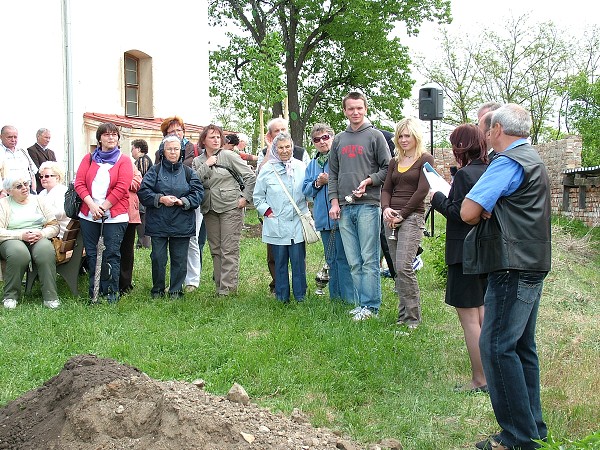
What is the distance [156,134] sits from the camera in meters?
17.8

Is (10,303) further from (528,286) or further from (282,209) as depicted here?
(528,286)

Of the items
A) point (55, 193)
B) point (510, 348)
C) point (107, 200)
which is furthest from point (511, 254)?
point (55, 193)

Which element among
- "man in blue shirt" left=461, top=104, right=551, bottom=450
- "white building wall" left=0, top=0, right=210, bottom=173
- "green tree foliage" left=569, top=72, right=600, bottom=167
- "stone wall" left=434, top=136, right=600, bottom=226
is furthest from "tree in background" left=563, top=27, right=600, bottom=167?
"man in blue shirt" left=461, top=104, right=551, bottom=450

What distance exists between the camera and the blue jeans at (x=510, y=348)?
426 cm

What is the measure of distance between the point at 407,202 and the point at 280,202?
1666 millimetres

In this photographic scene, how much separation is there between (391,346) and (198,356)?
166 centimetres

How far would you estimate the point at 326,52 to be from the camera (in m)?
34.9

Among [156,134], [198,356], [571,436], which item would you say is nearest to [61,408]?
[198,356]

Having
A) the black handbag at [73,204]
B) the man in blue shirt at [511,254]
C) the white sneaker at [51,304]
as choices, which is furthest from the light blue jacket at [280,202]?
the man in blue shirt at [511,254]

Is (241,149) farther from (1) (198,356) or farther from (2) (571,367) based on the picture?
(2) (571,367)

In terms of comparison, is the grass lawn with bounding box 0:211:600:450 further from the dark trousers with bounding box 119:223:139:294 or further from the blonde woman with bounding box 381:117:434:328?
the blonde woman with bounding box 381:117:434:328

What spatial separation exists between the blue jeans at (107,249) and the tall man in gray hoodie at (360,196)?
2503 mm

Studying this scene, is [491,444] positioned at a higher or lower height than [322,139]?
lower

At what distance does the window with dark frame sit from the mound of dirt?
14.8m
